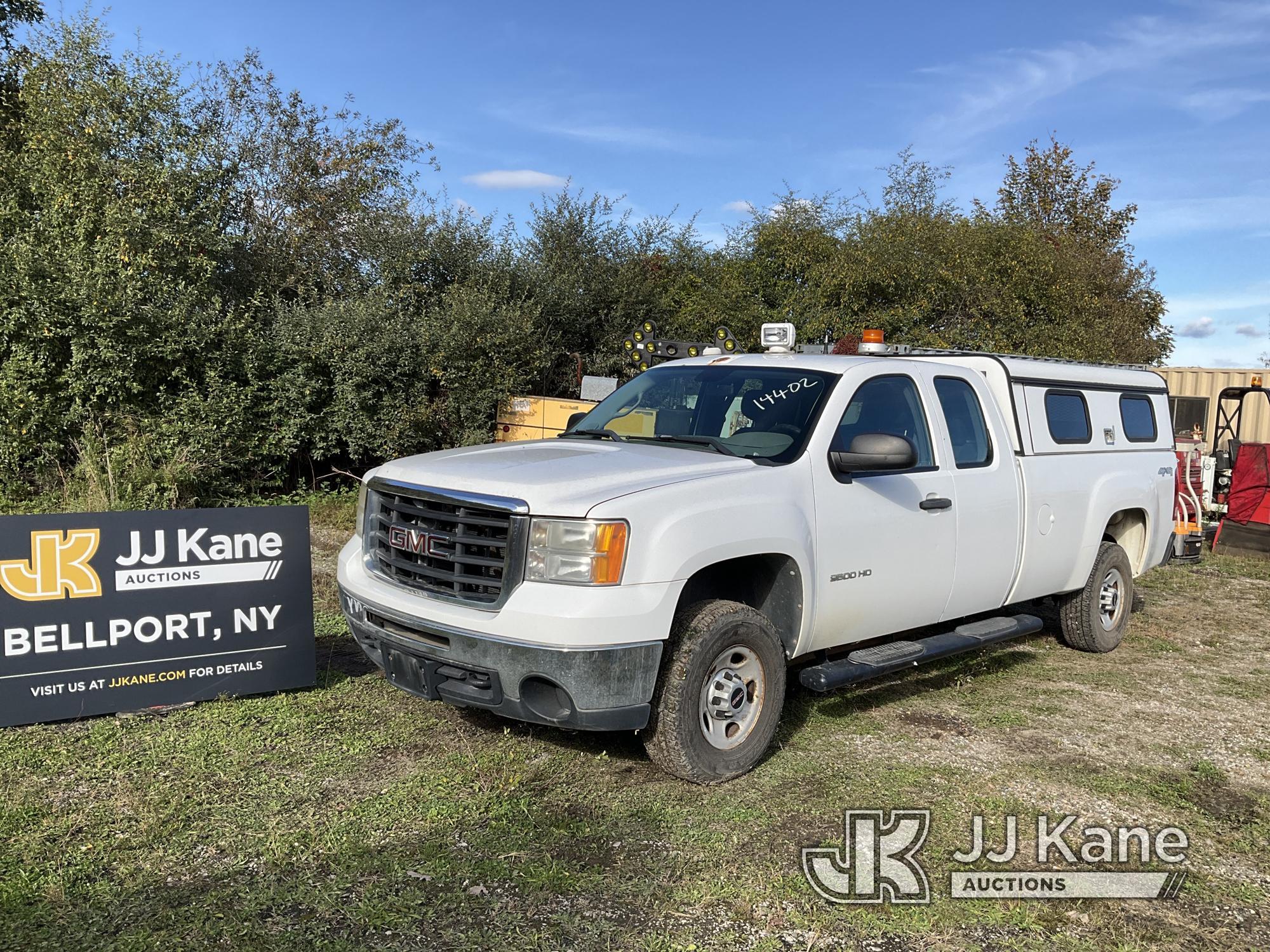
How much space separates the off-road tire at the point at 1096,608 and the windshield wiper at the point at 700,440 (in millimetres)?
3465

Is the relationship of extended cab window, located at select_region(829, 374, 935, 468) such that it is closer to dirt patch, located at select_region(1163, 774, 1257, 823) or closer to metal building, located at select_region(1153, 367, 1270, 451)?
dirt patch, located at select_region(1163, 774, 1257, 823)

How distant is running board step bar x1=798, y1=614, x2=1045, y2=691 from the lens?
4.74 metres

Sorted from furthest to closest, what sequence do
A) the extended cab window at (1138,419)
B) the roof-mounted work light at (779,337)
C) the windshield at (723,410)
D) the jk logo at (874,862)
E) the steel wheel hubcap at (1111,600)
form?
1. the extended cab window at (1138,419)
2. the steel wheel hubcap at (1111,600)
3. the roof-mounted work light at (779,337)
4. the windshield at (723,410)
5. the jk logo at (874,862)

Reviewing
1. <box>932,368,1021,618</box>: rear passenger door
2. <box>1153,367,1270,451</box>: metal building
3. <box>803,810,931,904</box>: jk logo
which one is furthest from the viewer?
<box>1153,367,1270,451</box>: metal building

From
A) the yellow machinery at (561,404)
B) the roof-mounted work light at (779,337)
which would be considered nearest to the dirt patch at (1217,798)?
the roof-mounted work light at (779,337)

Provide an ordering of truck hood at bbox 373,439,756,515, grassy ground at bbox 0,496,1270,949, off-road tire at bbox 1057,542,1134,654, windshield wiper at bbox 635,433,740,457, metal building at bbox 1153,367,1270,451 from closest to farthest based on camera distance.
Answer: grassy ground at bbox 0,496,1270,949 < truck hood at bbox 373,439,756,515 < windshield wiper at bbox 635,433,740,457 < off-road tire at bbox 1057,542,1134,654 < metal building at bbox 1153,367,1270,451

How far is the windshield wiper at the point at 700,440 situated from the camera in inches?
186

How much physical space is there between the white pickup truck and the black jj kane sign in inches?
26.6

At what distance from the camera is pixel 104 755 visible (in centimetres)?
446

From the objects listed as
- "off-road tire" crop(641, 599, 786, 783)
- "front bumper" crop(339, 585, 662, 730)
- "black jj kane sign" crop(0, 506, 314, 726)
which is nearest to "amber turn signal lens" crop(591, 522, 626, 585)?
"front bumper" crop(339, 585, 662, 730)

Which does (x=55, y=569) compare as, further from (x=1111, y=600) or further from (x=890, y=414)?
(x=1111, y=600)

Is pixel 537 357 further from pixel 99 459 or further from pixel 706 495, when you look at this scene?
pixel 706 495

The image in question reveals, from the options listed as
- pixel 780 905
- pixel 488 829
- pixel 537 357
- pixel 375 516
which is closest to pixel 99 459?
pixel 537 357

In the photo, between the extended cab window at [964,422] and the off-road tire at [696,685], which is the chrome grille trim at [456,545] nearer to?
the off-road tire at [696,685]
